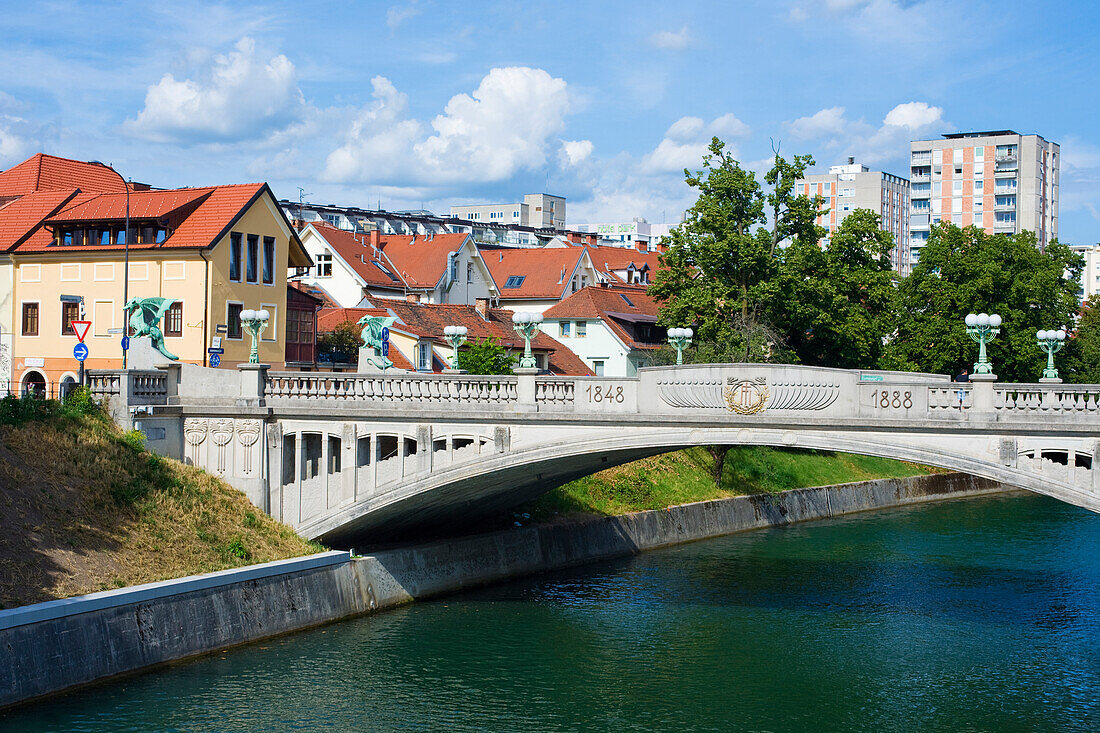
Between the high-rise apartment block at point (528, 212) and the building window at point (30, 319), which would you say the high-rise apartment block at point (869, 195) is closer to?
the high-rise apartment block at point (528, 212)

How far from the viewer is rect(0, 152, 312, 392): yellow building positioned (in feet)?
145

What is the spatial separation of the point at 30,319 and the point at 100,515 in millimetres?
22027

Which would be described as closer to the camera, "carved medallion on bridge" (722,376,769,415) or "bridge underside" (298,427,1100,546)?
"bridge underside" (298,427,1100,546)

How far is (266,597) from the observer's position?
2797 cm

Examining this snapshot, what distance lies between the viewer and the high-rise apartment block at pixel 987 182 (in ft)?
406

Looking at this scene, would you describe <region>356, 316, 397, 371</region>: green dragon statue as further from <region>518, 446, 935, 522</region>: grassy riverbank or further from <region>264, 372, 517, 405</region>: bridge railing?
<region>518, 446, 935, 522</region>: grassy riverbank

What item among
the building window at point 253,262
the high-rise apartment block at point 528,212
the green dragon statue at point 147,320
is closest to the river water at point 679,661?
the green dragon statue at point 147,320

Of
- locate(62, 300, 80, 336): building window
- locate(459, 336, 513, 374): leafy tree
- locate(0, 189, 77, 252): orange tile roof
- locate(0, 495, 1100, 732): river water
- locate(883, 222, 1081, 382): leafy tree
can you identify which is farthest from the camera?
locate(883, 222, 1081, 382): leafy tree

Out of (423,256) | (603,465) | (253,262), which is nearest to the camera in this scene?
(603,465)

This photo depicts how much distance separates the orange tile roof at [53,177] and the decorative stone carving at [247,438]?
2579cm

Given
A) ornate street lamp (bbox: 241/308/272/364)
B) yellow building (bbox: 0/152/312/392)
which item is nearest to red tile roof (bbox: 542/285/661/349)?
yellow building (bbox: 0/152/312/392)

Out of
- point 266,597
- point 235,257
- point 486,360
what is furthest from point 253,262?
point 266,597

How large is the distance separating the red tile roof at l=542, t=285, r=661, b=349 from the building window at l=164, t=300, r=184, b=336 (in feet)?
86.8

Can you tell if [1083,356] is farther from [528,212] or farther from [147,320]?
[528,212]
